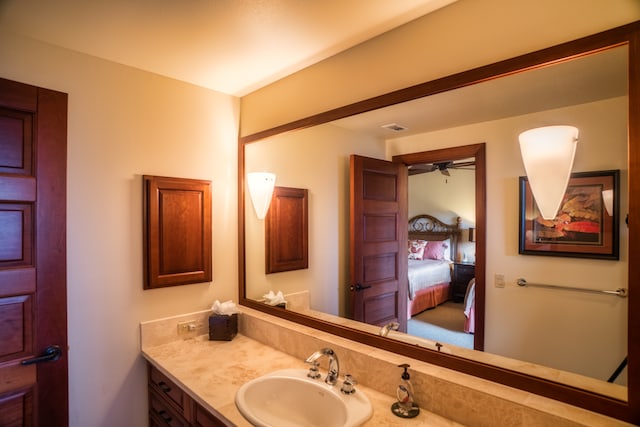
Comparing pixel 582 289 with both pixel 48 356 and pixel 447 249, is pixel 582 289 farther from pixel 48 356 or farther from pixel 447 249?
pixel 48 356

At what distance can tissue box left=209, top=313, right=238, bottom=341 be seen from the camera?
1.98m

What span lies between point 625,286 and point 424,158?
83 centimetres

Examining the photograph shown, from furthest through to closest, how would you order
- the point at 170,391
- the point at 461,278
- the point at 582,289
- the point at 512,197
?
the point at 170,391 → the point at 461,278 → the point at 512,197 → the point at 582,289

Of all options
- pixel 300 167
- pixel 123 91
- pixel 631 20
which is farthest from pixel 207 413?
pixel 631 20

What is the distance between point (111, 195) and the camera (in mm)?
1790

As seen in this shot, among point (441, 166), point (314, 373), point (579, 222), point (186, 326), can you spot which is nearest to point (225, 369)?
point (314, 373)

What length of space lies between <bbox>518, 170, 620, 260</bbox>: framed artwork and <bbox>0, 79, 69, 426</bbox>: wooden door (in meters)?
1.98

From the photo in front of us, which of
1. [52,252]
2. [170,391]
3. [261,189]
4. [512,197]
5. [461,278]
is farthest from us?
[261,189]

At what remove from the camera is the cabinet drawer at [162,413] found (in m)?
1.62

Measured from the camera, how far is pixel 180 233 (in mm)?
1996

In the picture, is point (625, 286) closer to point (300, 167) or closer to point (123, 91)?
point (300, 167)

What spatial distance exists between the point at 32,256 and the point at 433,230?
1847 mm

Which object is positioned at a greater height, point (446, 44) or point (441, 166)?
point (446, 44)

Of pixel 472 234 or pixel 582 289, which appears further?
pixel 472 234
